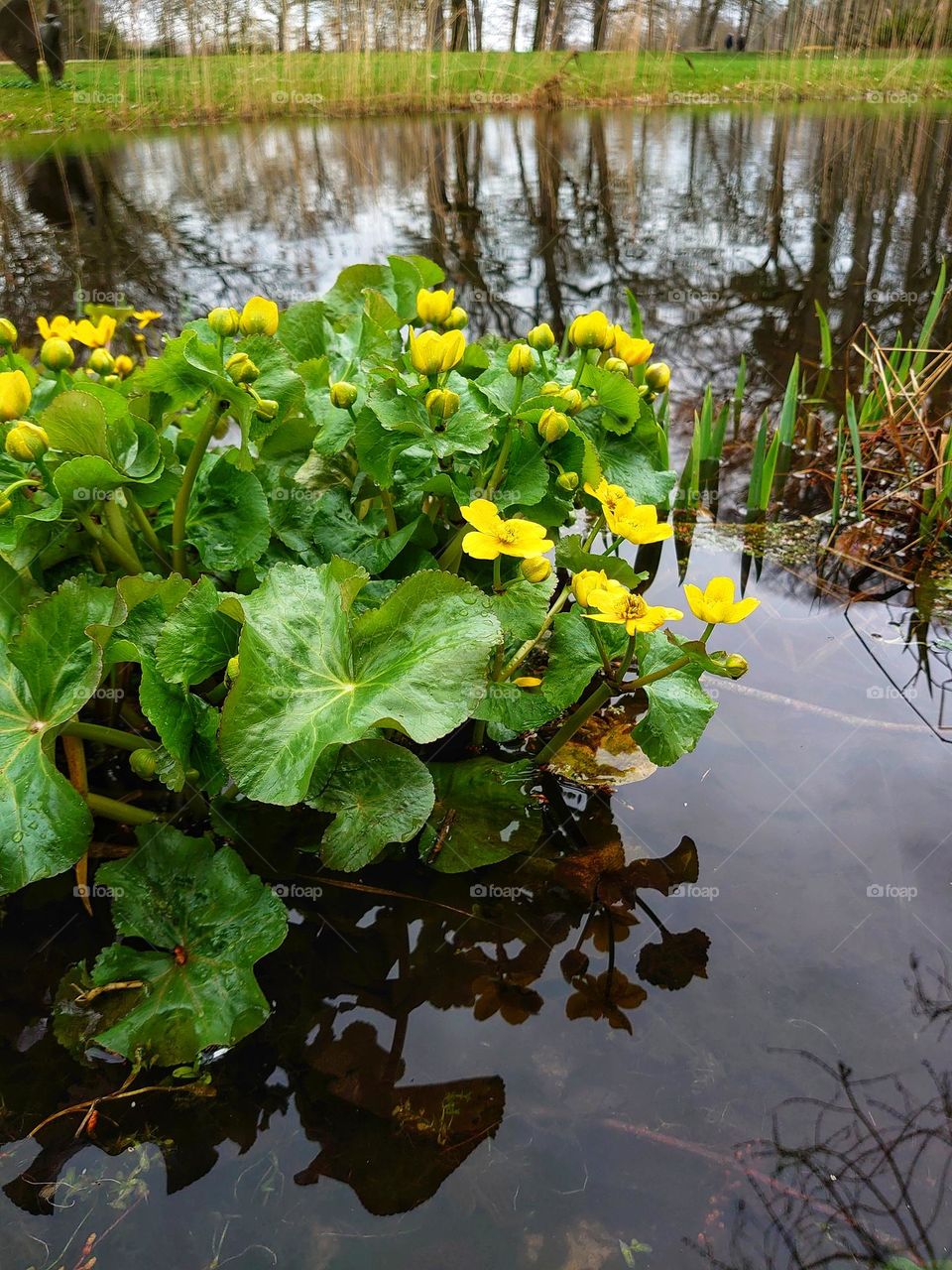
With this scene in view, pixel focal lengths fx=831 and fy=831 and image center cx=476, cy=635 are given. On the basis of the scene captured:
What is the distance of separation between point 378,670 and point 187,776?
0.38 metres

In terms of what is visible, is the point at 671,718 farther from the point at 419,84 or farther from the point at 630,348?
the point at 419,84

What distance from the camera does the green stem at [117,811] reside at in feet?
4.17

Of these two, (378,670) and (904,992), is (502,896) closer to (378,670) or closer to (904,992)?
(378,670)

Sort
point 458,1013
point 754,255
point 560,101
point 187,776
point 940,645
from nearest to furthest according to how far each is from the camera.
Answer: point 458,1013, point 187,776, point 940,645, point 754,255, point 560,101

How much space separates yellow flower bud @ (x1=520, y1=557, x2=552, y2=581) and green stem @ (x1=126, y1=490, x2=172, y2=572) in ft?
2.16

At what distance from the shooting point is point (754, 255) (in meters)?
5.55

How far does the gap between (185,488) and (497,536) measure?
1.86 feet

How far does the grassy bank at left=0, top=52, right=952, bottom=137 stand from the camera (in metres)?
7.22

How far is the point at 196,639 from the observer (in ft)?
3.88

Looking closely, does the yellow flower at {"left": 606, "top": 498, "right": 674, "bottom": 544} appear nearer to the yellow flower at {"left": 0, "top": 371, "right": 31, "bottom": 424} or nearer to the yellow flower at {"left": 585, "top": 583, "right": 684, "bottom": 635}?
the yellow flower at {"left": 585, "top": 583, "right": 684, "bottom": 635}

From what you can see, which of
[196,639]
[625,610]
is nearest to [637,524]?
[625,610]

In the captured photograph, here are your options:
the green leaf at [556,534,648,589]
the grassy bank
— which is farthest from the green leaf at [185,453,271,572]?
the grassy bank

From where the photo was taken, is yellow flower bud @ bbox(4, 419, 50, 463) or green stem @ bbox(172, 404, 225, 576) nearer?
yellow flower bud @ bbox(4, 419, 50, 463)

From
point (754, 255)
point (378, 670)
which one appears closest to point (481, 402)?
point (378, 670)
